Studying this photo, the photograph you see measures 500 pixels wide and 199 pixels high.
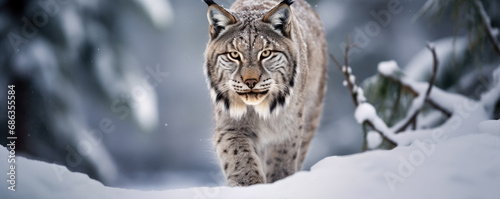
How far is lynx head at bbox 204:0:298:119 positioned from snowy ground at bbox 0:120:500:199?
3.59 ft

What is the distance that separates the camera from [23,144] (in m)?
5.73

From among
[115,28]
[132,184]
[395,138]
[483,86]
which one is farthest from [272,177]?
[132,184]

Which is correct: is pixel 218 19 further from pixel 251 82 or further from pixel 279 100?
pixel 279 100

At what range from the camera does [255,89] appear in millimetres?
3551

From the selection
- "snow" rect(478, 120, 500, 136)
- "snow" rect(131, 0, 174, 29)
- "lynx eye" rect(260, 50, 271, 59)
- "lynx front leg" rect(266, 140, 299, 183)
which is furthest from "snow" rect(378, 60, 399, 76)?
"snow" rect(131, 0, 174, 29)

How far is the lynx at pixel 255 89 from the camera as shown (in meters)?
3.61

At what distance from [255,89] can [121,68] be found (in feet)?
14.0

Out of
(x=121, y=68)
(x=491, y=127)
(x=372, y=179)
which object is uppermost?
(x=121, y=68)

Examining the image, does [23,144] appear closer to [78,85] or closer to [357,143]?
[78,85]

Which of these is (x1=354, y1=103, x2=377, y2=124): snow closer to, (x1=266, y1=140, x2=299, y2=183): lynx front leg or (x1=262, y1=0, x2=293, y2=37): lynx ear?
(x1=266, y1=140, x2=299, y2=183): lynx front leg

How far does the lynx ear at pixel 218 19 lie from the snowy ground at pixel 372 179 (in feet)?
5.13

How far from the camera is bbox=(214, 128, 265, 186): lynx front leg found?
3602mm

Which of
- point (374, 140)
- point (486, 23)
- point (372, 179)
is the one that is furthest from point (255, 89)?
point (486, 23)

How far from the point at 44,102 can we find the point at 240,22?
3.43m
